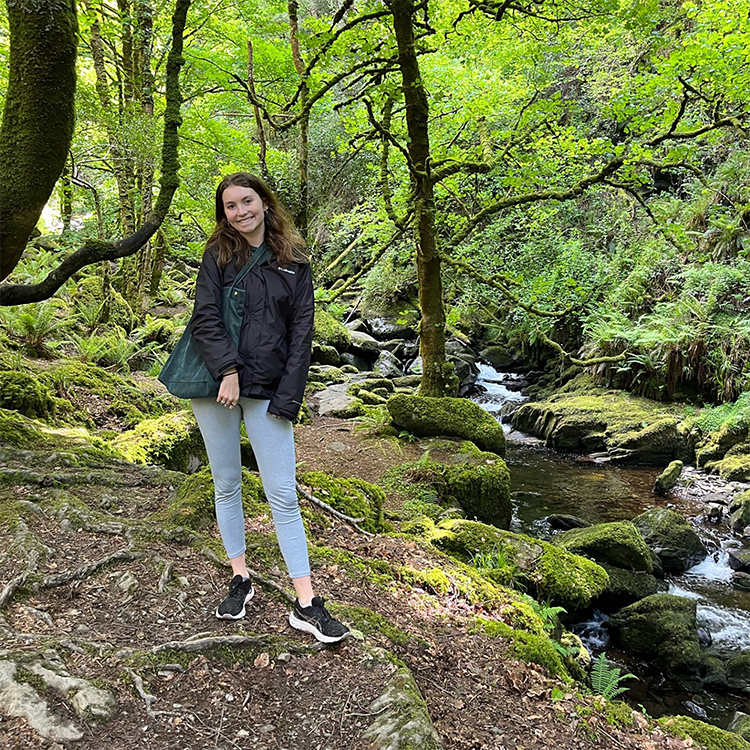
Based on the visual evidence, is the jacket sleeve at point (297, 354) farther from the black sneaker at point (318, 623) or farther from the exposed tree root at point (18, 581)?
the exposed tree root at point (18, 581)

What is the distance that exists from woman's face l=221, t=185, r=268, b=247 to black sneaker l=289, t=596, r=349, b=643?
2.01 m

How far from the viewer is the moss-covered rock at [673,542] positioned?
7.35 metres

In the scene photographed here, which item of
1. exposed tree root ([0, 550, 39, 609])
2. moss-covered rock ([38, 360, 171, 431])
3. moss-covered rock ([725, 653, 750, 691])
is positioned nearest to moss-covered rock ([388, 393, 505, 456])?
moss-covered rock ([38, 360, 171, 431])

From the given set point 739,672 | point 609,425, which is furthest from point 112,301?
point 739,672

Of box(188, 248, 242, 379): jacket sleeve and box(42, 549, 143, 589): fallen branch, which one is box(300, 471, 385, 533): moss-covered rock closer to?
box(42, 549, 143, 589): fallen branch

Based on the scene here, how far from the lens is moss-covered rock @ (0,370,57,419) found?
18.5 ft

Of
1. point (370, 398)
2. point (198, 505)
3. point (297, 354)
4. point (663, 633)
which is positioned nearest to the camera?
point (297, 354)

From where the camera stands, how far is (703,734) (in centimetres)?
357

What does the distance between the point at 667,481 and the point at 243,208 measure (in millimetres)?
9563

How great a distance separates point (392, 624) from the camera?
3367mm

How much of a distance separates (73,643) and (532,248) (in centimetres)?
1653

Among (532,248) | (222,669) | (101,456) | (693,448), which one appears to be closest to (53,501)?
(101,456)

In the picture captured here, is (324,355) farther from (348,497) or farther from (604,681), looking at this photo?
(604,681)

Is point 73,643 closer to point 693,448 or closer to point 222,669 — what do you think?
point 222,669
